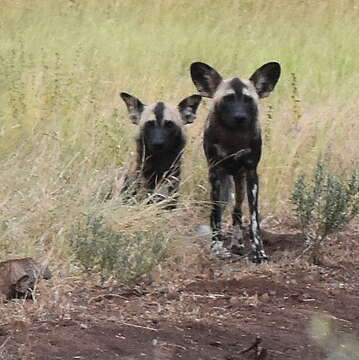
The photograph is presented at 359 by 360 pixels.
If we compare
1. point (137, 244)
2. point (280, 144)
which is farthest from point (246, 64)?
point (137, 244)

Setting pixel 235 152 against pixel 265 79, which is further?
pixel 265 79

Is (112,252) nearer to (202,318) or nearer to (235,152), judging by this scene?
(202,318)

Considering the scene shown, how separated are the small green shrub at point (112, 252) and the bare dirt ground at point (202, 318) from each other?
0.33ft

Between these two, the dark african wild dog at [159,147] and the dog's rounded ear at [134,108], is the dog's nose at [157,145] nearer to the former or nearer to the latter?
the dark african wild dog at [159,147]

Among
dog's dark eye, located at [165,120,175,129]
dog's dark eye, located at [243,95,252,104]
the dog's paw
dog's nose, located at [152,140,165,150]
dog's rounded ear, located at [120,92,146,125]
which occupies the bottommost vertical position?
the dog's paw

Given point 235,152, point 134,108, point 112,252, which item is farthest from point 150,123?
point 112,252

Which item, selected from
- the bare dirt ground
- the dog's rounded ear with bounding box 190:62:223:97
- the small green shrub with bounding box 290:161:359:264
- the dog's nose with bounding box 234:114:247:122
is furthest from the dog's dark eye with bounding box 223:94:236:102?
the bare dirt ground

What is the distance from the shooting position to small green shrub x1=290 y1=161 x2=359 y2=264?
22.0 ft

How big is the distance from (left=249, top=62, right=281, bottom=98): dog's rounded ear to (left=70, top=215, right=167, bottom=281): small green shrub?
1.93 metres

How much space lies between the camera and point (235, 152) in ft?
23.6

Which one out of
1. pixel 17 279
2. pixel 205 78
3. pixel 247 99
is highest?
pixel 205 78

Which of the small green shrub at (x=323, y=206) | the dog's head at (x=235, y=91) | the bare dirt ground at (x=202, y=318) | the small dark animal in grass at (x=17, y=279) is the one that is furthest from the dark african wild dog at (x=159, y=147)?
the small dark animal in grass at (x=17, y=279)

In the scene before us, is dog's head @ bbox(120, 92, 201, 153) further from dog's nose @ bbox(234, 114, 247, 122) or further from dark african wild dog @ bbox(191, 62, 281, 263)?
dog's nose @ bbox(234, 114, 247, 122)

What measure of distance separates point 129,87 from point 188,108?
1806 millimetres
